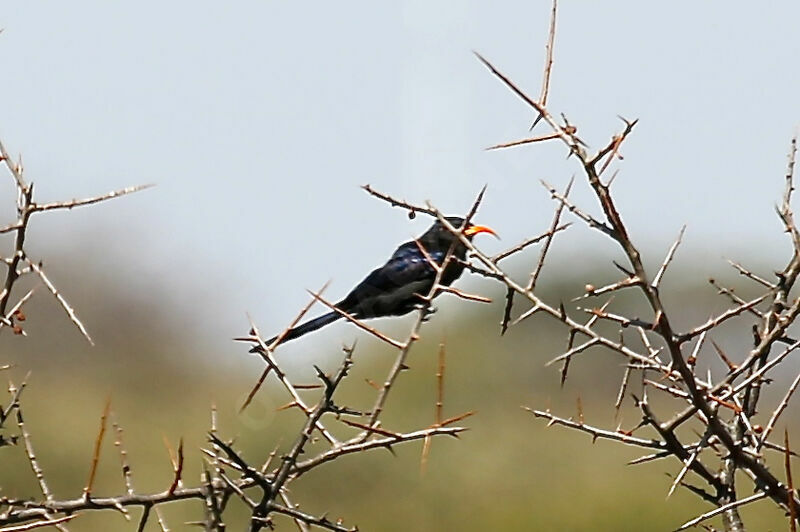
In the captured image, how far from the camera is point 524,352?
27.4 meters

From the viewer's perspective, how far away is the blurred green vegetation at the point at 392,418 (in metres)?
17.9

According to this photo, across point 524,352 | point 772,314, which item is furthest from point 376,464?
point 772,314

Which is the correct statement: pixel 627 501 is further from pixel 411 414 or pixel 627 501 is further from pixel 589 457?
pixel 411 414

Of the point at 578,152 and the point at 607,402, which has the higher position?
the point at 578,152

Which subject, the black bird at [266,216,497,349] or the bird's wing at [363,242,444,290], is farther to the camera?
the bird's wing at [363,242,444,290]

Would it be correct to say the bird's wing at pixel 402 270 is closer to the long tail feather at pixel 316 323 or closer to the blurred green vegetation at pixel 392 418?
the long tail feather at pixel 316 323

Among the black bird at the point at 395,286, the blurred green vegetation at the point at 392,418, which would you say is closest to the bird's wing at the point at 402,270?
the black bird at the point at 395,286

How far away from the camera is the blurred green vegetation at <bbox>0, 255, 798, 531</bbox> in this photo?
1791 cm

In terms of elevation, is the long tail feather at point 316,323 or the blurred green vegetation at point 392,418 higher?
the long tail feather at point 316,323

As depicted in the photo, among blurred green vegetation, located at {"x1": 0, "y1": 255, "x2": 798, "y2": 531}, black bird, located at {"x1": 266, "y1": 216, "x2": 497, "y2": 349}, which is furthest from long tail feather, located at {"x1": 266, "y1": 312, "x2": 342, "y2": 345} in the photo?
blurred green vegetation, located at {"x1": 0, "y1": 255, "x2": 798, "y2": 531}

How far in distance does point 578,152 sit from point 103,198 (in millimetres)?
1073

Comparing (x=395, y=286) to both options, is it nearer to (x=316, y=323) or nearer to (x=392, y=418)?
(x=316, y=323)

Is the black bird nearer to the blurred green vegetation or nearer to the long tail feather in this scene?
the long tail feather

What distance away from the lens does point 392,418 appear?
69.3 ft
